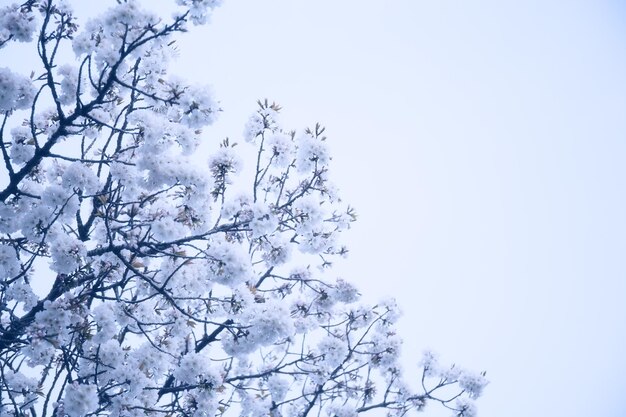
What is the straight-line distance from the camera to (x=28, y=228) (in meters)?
5.28

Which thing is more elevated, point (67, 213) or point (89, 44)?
point (89, 44)

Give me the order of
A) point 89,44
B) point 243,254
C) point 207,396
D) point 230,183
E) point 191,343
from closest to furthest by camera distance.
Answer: point 89,44, point 243,254, point 207,396, point 230,183, point 191,343

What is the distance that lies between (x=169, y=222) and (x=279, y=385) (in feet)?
17.5

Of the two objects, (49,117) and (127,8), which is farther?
(49,117)

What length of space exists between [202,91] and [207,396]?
449cm

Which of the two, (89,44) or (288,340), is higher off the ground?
(89,44)

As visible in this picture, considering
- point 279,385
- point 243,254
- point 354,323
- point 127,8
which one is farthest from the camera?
point 354,323

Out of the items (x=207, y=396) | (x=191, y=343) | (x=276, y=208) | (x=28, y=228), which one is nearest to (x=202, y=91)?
(x=276, y=208)

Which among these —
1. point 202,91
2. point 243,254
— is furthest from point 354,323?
point 202,91

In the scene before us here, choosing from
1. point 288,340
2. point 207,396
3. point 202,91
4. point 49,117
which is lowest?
point 207,396

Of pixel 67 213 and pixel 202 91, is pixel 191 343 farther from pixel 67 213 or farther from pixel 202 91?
pixel 202 91

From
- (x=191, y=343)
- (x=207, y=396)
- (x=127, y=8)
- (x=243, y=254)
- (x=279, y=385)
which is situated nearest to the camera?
(x=127, y=8)

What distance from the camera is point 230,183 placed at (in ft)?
21.8

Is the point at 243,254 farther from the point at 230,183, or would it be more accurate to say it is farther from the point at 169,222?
the point at 230,183
